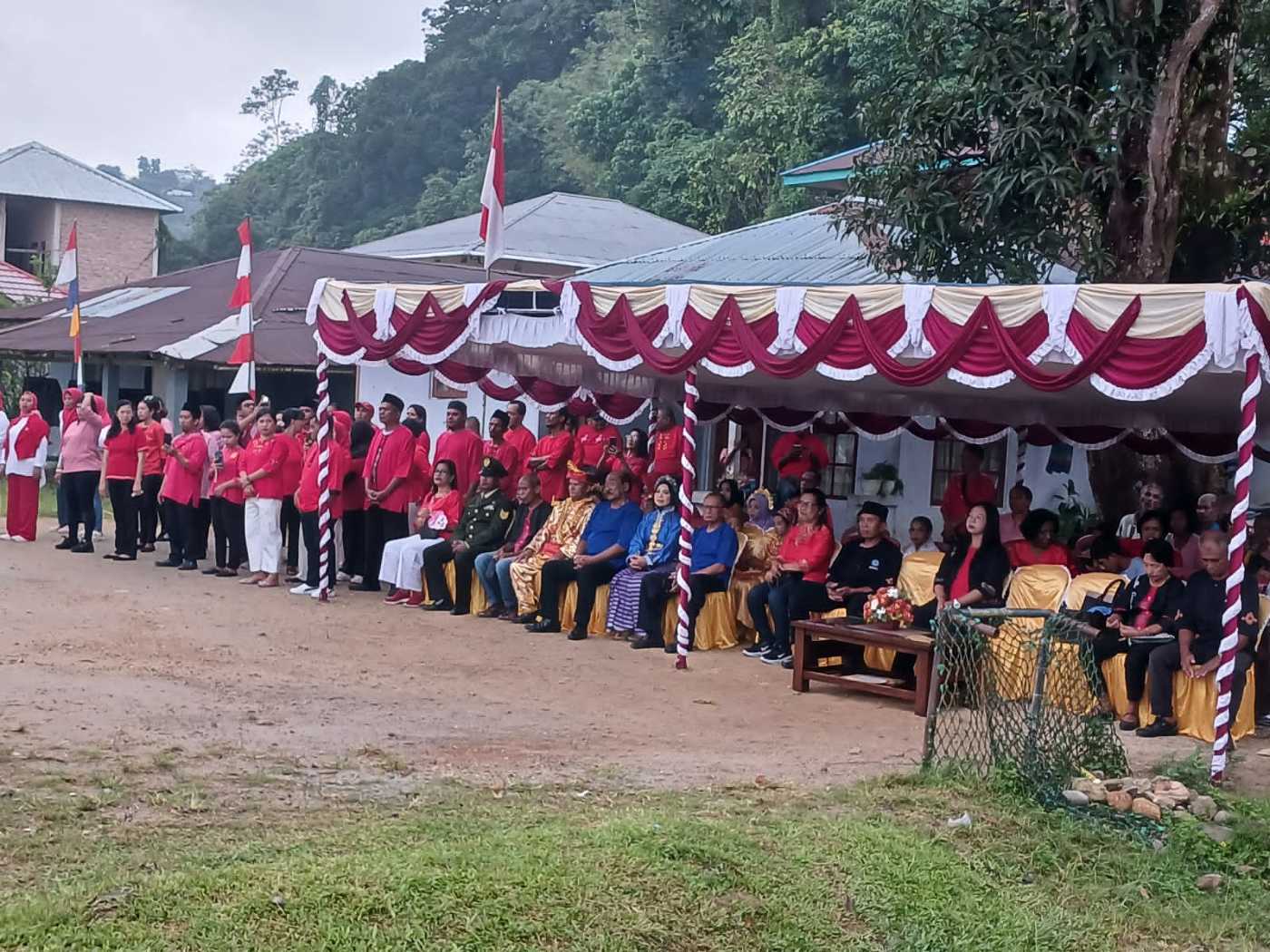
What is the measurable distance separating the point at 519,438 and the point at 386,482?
4.54ft

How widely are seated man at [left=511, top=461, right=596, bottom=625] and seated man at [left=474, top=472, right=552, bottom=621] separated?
13cm

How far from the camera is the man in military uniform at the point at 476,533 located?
1369cm

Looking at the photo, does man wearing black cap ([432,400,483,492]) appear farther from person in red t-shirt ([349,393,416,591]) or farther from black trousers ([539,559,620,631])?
black trousers ([539,559,620,631])

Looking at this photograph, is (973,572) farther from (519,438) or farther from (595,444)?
(519,438)

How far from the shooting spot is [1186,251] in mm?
13375

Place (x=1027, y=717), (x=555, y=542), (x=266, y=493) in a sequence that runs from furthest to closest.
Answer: (x=266, y=493) < (x=555, y=542) < (x=1027, y=717)

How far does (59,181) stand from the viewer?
4209 cm

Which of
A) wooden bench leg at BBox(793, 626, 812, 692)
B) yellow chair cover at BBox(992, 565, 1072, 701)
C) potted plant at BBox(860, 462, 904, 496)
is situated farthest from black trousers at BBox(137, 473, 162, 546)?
yellow chair cover at BBox(992, 565, 1072, 701)

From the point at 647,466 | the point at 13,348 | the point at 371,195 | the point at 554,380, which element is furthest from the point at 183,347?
the point at 371,195

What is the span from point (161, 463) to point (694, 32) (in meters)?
22.9

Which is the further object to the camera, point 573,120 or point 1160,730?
point 573,120

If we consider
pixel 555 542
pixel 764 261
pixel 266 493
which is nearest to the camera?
pixel 555 542

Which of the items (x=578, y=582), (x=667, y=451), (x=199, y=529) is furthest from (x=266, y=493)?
(x=667, y=451)

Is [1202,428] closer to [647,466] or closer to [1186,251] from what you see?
[1186,251]
